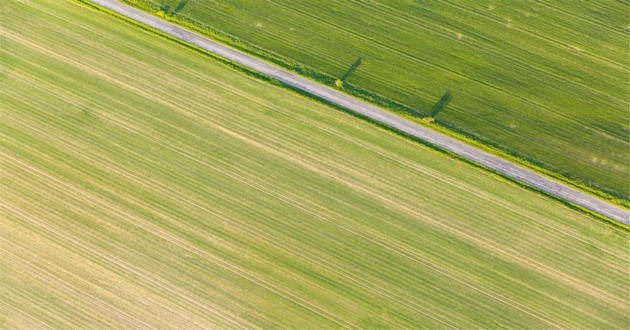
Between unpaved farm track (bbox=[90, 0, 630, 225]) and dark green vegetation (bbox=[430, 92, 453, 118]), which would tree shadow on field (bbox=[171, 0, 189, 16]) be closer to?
unpaved farm track (bbox=[90, 0, 630, 225])

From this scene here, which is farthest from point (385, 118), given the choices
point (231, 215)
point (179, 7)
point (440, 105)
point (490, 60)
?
point (179, 7)

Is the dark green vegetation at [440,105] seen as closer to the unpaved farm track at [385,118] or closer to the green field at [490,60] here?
Answer: the green field at [490,60]

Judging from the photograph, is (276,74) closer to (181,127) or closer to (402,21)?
(181,127)

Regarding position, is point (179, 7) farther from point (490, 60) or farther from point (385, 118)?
point (490, 60)

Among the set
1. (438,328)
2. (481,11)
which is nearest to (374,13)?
(481,11)

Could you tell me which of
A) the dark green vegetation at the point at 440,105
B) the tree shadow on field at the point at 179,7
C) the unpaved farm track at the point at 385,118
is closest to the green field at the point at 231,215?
the unpaved farm track at the point at 385,118

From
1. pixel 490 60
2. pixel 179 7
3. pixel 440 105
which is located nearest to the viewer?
pixel 440 105
